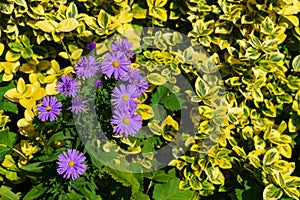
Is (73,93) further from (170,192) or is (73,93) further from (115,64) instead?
(170,192)

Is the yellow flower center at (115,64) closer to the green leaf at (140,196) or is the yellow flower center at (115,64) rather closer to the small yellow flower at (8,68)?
the green leaf at (140,196)

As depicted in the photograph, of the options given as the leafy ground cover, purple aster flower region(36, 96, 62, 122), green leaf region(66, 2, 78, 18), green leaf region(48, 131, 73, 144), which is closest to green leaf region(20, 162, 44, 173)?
the leafy ground cover

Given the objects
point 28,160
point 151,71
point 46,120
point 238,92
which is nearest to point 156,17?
point 151,71

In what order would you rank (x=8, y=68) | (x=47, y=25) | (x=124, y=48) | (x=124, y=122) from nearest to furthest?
(x=124, y=122)
(x=124, y=48)
(x=47, y=25)
(x=8, y=68)

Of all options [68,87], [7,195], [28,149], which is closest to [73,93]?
[68,87]

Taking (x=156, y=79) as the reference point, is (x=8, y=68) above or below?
below

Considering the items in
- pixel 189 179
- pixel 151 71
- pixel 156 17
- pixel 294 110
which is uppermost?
pixel 156 17

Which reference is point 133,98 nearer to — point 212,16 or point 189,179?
point 189,179
